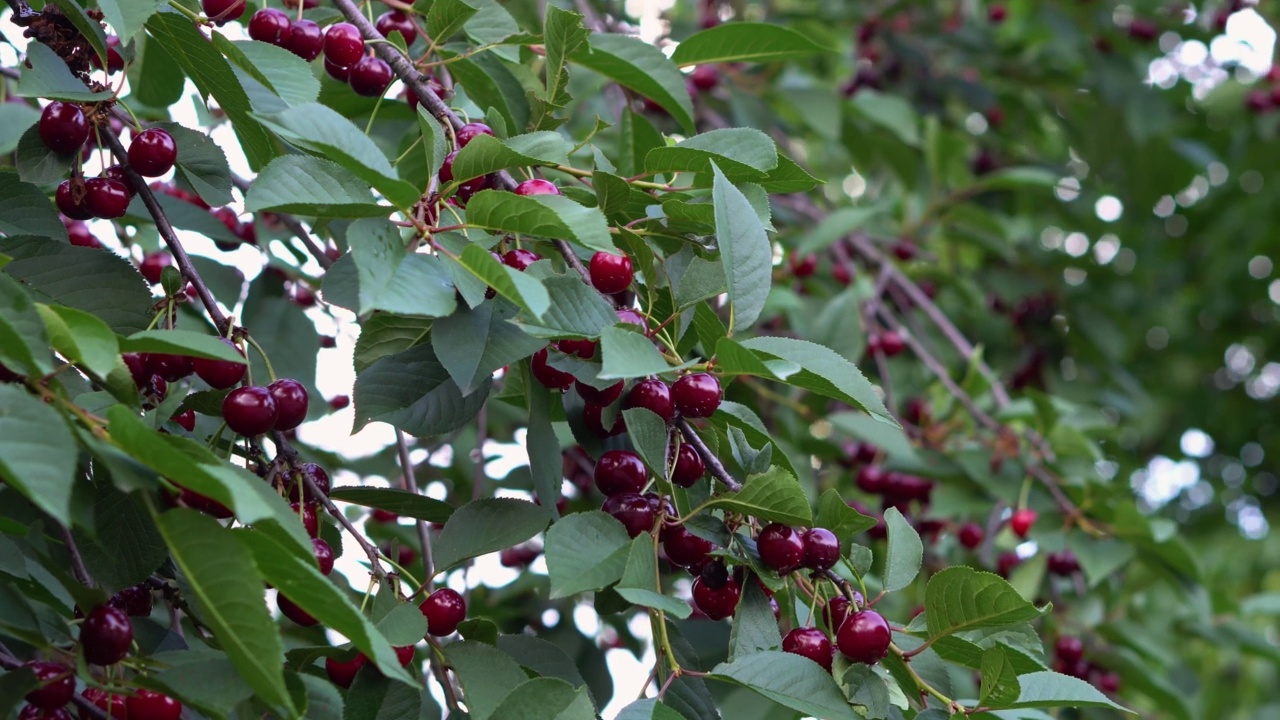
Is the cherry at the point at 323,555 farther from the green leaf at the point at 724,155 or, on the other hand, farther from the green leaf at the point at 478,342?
the green leaf at the point at 724,155

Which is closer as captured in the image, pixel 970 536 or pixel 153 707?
pixel 153 707

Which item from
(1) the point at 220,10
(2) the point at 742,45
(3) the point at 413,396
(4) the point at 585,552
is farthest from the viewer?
(2) the point at 742,45

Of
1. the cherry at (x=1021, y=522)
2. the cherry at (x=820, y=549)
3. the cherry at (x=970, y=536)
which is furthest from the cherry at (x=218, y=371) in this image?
the cherry at (x=970, y=536)

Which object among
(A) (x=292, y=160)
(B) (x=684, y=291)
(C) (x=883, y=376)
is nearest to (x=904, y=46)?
(C) (x=883, y=376)

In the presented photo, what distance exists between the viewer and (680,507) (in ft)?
3.74

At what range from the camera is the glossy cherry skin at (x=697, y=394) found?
3.53 feet

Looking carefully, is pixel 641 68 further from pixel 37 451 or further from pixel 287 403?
pixel 37 451

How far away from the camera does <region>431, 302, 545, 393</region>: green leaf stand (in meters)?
0.96

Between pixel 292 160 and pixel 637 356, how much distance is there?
0.33 m

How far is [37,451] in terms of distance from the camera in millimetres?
729

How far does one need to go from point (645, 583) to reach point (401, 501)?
29 cm

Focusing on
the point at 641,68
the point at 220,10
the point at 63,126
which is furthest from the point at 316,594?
the point at 641,68

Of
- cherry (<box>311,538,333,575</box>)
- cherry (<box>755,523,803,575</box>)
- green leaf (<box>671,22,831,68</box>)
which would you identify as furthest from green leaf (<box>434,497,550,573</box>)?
green leaf (<box>671,22,831,68</box>)

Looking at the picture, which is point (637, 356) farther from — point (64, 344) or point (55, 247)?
point (55, 247)
